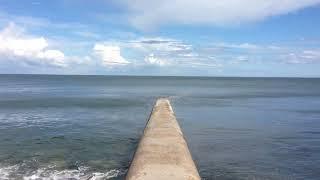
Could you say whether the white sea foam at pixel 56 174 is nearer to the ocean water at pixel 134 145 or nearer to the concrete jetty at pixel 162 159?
the ocean water at pixel 134 145

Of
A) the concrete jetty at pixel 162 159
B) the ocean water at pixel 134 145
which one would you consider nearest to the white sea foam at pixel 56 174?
the ocean water at pixel 134 145

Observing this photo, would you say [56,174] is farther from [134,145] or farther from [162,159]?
[134,145]

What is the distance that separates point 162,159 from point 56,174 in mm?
5449

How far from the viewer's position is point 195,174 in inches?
554

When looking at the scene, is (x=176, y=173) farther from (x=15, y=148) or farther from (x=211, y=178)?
(x=15, y=148)

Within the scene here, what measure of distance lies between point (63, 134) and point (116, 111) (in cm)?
1692

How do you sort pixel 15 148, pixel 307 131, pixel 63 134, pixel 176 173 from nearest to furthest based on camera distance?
1. pixel 176 173
2. pixel 15 148
3. pixel 63 134
4. pixel 307 131

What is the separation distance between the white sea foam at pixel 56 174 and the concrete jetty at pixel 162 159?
188cm

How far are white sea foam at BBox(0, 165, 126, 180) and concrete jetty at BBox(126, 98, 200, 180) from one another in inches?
73.8

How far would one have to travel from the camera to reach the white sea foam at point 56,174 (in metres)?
18.2

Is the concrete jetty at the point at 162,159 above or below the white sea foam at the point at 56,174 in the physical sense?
above

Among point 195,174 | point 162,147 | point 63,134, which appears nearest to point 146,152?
point 162,147

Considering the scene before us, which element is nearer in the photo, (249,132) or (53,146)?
(53,146)

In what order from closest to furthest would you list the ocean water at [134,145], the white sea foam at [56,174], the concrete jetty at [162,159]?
the concrete jetty at [162,159] < the white sea foam at [56,174] < the ocean water at [134,145]
